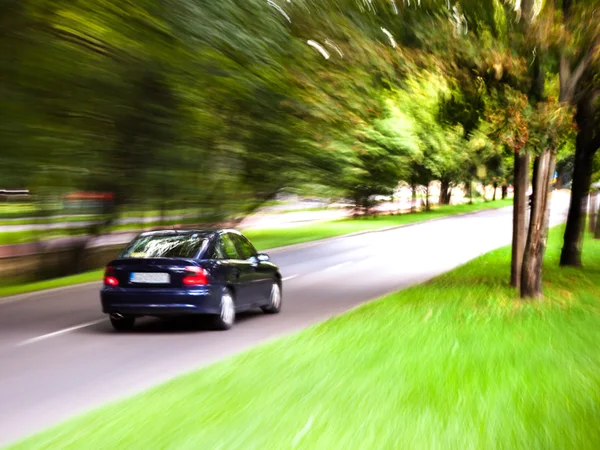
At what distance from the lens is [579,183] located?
71.8 feet

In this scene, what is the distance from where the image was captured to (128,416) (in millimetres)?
6363

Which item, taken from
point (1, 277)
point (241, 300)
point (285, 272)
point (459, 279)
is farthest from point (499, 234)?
point (241, 300)

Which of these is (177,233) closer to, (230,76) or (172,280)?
(172,280)

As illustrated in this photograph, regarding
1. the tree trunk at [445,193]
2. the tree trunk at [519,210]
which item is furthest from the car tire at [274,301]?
the tree trunk at [445,193]

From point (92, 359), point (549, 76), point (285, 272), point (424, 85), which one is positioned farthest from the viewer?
point (285, 272)

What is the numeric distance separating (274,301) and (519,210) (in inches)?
201

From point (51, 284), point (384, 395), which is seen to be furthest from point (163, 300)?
point (51, 284)

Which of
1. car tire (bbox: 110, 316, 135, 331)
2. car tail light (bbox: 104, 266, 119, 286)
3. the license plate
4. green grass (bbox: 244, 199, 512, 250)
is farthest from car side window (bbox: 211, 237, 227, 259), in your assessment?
green grass (bbox: 244, 199, 512, 250)

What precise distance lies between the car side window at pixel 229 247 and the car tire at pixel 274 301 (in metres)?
1.44

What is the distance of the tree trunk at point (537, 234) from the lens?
48.3 ft

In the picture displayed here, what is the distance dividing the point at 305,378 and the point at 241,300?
526 cm

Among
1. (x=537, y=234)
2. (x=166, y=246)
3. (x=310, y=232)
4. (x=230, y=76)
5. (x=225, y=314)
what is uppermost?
(x=230, y=76)

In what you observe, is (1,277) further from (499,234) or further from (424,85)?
(499,234)

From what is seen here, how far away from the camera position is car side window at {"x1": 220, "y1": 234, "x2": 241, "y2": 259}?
12.8 m
